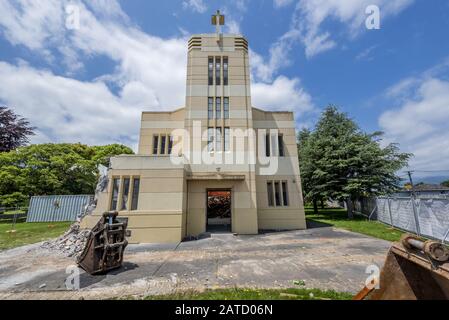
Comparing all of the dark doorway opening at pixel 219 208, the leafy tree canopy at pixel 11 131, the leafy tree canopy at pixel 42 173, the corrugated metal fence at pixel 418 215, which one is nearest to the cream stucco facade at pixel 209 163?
the dark doorway opening at pixel 219 208

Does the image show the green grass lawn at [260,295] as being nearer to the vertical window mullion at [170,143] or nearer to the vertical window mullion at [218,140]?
the vertical window mullion at [218,140]

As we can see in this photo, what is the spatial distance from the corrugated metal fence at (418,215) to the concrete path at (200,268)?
2.82 metres

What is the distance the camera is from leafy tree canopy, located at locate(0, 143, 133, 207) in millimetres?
15391

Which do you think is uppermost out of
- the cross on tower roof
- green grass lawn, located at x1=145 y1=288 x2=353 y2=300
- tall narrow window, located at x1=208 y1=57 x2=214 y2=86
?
the cross on tower roof

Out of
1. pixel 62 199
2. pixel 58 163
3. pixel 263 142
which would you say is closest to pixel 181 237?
pixel 263 142

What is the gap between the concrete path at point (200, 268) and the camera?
3.92 m

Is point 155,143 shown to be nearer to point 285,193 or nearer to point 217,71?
point 217,71

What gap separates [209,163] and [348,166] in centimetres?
1176

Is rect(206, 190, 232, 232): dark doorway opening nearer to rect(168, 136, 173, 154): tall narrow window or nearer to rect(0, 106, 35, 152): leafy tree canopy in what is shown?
rect(168, 136, 173, 154): tall narrow window

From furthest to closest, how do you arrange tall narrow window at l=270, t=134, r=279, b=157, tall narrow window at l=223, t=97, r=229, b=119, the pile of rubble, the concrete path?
tall narrow window at l=270, t=134, r=279, b=157 → tall narrow window at l=223, t=97, r=229, b=119 → the pile of rubble → the concrete path

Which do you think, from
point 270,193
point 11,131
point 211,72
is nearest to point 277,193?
point 270,193

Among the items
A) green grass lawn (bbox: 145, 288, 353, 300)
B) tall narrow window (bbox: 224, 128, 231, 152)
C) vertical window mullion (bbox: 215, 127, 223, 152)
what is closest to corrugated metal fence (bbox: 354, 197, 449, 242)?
green grass lawn (bbox: 145, 288, 353, 300)

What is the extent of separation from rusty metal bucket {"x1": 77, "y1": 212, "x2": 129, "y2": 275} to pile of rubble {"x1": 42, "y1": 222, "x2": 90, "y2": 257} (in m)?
2.33
